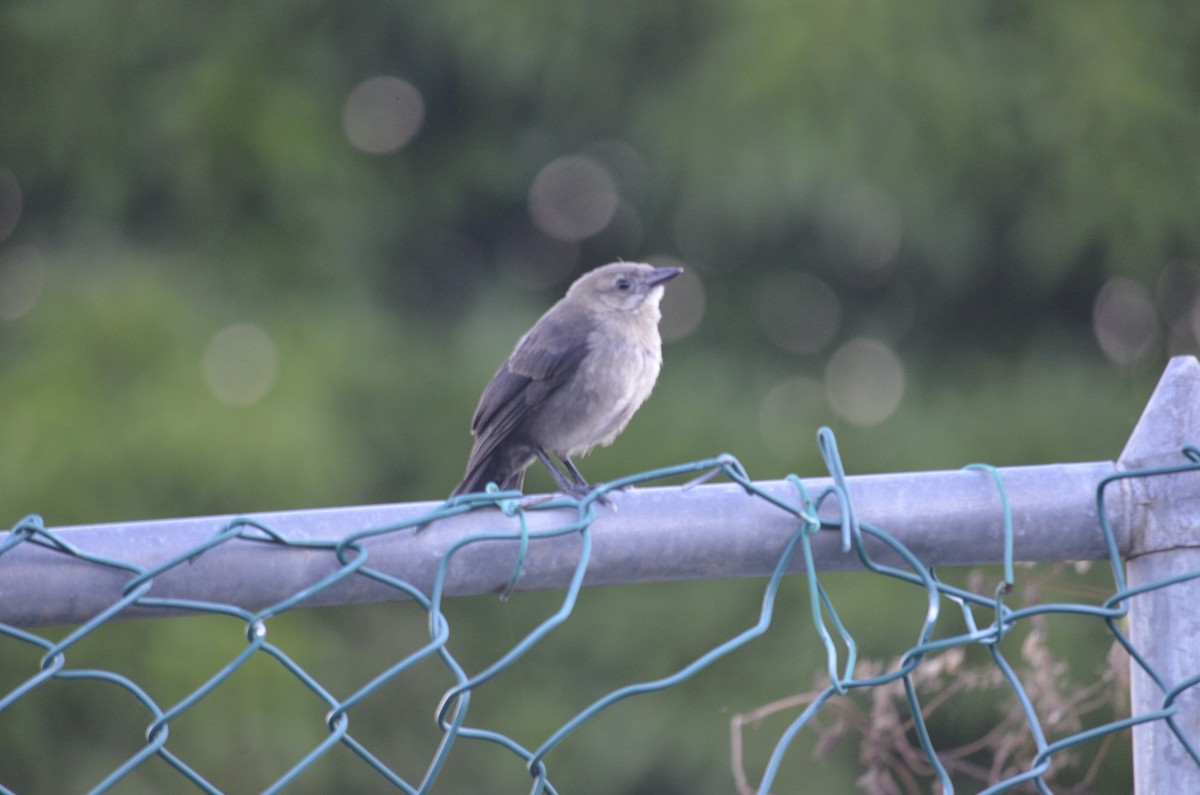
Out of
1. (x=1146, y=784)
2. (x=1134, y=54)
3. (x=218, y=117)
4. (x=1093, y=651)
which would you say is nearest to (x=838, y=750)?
(x=1093, y=651)

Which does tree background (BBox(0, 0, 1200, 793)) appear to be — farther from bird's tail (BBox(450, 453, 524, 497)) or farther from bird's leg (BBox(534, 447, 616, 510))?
bird's tail (BBox(450, 453, 524, 497))

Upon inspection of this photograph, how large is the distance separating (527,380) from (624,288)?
656 millimetres

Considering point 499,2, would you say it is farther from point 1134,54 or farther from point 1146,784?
point 1146,784

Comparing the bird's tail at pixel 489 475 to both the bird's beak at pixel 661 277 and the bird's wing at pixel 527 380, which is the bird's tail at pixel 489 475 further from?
the bird's beak at pixel 661 277

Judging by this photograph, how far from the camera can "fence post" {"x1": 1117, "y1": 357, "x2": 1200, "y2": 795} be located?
1.79 metres

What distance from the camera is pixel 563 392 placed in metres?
4.79

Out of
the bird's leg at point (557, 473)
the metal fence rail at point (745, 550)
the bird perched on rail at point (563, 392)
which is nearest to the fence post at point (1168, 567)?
the metal fence rail at point (745, 550)

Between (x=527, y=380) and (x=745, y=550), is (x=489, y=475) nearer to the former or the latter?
(x=527, y=380)

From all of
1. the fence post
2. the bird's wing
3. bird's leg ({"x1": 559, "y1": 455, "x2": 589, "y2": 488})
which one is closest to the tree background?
bird's leg ({"x1": 559, "y1": 455, "x2": 589, "y2": 488})

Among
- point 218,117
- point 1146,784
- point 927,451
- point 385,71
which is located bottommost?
point 1146,784

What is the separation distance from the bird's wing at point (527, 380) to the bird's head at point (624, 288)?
0.21m

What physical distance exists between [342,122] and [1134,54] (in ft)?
14.3

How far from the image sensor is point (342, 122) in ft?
26.5

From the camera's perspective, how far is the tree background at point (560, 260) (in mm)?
6512
